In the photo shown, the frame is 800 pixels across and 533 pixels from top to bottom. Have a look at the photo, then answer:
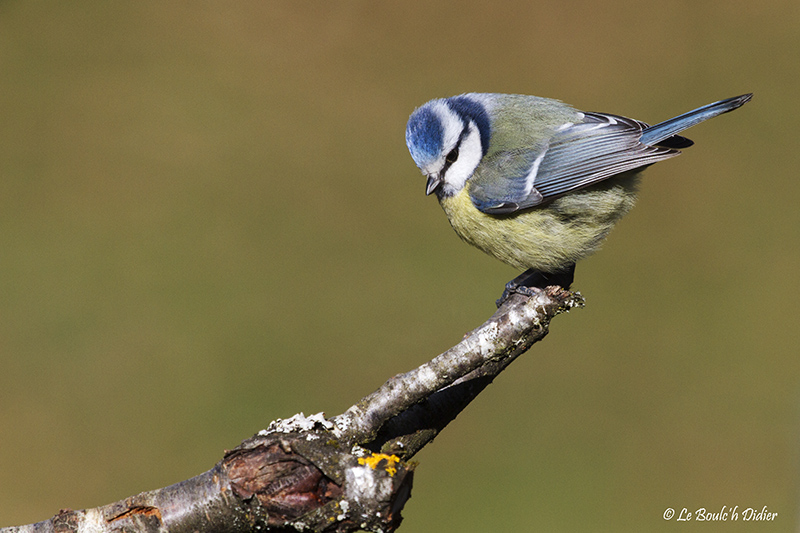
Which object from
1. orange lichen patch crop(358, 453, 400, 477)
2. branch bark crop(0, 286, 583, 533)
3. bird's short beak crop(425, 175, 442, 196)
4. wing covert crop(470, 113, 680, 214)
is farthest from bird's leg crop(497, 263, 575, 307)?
orange lichen patch crop(358, 453, 400, 477)

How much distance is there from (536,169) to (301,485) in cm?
110

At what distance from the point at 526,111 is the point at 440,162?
29 centimetres

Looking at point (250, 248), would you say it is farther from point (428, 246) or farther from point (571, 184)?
point (571, 184)

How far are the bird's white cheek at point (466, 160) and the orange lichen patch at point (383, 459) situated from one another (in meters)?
1.00

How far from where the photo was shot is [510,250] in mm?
1725

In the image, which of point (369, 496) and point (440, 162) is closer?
point (369, 496)

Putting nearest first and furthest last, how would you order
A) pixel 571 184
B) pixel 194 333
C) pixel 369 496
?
1. pixel 369 496
2. pixel 571 184
3. pixel 194 333

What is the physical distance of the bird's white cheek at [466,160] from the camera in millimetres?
1742

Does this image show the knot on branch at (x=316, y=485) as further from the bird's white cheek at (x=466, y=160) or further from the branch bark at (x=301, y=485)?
the bird's white cheek at (x=466, y=160)

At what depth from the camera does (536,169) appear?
66.8 inches

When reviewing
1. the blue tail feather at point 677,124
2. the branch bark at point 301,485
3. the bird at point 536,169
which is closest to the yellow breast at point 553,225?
the bird at point 536,169

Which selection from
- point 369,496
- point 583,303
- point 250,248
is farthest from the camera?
point 250,248

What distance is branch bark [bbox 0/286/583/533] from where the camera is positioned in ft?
2.86

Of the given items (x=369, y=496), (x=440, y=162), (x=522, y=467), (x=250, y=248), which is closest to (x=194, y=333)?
(x=250, y=248)
